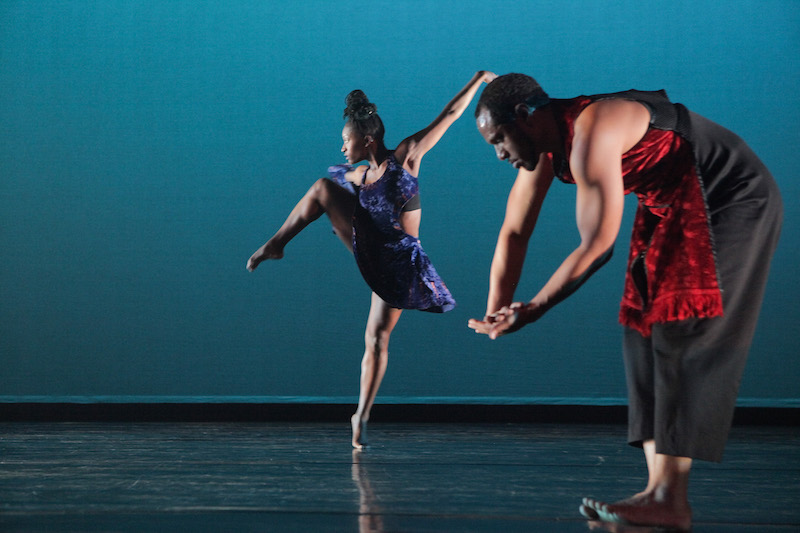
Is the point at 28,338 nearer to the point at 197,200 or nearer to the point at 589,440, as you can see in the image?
the point at 197,200

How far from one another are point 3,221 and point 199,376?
128 centimetres

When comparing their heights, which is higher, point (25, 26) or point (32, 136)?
point (25, 26)

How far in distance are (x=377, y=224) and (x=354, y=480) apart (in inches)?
45.8

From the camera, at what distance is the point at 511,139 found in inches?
59.9

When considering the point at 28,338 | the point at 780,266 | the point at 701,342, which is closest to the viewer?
the point at 701,342

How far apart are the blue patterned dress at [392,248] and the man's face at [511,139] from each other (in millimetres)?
1501

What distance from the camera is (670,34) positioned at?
386 centimetres

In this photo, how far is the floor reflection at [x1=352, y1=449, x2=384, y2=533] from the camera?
1.57 m

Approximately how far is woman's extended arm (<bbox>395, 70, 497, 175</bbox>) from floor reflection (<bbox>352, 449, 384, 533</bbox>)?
3.98 ft

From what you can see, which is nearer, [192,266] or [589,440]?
[589,440]

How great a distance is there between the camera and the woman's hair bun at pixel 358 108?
3080 mm

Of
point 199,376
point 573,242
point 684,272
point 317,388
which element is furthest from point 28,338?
point 684,272

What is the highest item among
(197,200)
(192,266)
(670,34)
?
(670,34)

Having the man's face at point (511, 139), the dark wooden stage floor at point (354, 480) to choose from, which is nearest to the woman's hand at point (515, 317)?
the man's face at point (511, 139)
